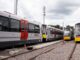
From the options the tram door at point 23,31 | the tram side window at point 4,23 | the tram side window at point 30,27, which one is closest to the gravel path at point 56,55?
the tram side window at point 4,23

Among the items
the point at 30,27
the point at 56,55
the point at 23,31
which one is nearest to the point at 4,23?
the point at 23,31

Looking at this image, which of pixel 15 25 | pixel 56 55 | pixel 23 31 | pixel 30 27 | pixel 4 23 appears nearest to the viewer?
pixel 56 55

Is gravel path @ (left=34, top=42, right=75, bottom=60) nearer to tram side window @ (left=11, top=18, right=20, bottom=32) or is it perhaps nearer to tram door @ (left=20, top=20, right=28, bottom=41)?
tram side window @ (left=11, top=18, right=20, bottom=32)

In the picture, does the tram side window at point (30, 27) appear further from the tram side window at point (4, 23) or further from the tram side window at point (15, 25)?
the tram side window at point (4, 23)

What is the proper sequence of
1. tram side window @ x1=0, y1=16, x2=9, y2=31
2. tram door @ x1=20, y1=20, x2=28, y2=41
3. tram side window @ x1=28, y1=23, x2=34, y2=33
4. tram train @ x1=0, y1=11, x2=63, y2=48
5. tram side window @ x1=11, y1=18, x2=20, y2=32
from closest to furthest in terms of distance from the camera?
1. tram side window @ x1=0, y1=16, x2=9, y2=31
2. tram train @ x1=0, y1=11, x2=63, y2=48
3. tram side window @ x1=11, y1=18, x2=20, y2=32
4. tram door @ x1=20, y1=20, x2=28, y2=41
5. tram side window @ x1=28, y1=23, x2=34, y2=33

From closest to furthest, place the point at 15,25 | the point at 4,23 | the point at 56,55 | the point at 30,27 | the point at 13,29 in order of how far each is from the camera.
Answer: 1. the point at 56,55
2. the point at 4,23
3. the point at 13,29
4. the point at 15,25
5. the point at 30,27

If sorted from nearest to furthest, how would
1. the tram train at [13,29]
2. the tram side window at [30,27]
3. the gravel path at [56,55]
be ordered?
the gravel path at [56,55] → the tram train at [13,29] → the tram side window at [30,27]

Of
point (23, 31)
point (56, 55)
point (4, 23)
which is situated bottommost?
point (56, 55)

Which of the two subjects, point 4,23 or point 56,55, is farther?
point 4,23

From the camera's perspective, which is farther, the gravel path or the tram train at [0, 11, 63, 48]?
the tram train at [0, 11, 63, 48]

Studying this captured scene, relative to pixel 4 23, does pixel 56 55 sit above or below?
below

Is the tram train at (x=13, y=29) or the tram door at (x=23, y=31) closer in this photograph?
the tram train at (x=13, y=29)

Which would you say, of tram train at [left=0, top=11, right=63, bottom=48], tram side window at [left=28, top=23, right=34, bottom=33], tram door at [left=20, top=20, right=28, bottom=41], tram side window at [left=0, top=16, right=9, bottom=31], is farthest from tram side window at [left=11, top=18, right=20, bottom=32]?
tram side window at [left=28, top=23, right=34, bottom=33]

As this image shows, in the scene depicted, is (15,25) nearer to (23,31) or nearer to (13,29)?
(13,29)
